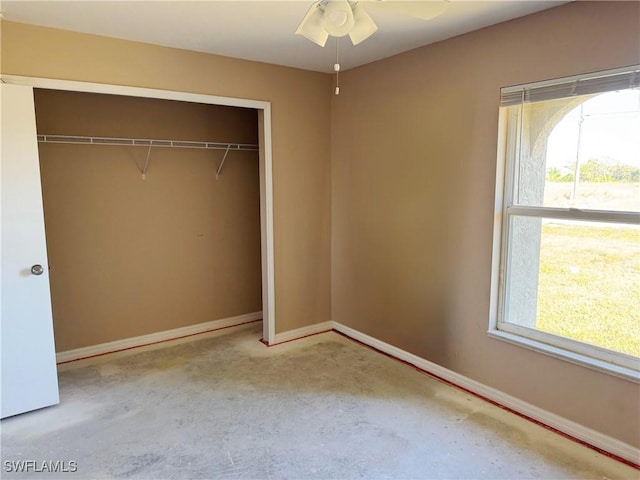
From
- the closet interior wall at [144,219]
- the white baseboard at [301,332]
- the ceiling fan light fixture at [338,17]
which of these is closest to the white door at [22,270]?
the closet interior wall at [144,219]

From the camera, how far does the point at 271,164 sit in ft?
11.8

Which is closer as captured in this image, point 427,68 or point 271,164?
point 427,68

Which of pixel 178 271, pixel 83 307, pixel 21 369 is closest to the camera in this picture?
pixel 21 369

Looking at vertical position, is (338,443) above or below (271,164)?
below

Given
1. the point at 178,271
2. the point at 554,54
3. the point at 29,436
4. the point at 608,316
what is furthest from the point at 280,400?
the point at 554,54

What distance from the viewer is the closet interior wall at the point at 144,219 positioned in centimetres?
336

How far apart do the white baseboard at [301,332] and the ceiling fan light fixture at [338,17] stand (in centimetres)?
275

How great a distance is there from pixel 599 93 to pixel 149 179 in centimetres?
A: 333

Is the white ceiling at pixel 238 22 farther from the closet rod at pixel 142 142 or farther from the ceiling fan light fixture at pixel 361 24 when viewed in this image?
the closet rod at pixel 142 142

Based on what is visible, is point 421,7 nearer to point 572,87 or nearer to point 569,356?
point 572,87

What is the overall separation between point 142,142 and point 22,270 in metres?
1.49

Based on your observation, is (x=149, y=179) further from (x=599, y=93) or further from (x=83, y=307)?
(x=599, y=93)

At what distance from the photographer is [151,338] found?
3826 millimetres

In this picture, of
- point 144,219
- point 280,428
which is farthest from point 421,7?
point 144,219
